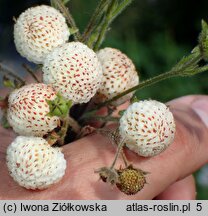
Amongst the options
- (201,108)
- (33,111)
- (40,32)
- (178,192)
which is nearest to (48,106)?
(33,111)

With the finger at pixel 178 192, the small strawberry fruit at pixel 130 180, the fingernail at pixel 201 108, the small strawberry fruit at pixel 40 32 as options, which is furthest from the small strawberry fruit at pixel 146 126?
the finger at pixel 178 192

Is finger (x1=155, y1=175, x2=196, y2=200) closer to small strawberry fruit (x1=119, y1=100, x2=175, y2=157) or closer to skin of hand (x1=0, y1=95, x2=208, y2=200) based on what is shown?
skin of hand (x1=0, y1=95, x2=208, y2=200)

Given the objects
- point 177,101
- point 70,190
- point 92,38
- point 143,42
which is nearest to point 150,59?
point 143,42

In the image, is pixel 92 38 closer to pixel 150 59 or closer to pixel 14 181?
pixel 14 181

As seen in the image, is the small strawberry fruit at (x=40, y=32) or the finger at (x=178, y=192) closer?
the small strawberry fruit at (x=40, y=32)

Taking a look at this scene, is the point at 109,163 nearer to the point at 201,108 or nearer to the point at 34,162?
the point at 34,162

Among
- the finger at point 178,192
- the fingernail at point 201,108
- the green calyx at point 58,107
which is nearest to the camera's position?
the green calyx at point 58,107

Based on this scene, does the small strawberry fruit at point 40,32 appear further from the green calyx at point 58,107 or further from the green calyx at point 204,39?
the green calyx at point 204,39
